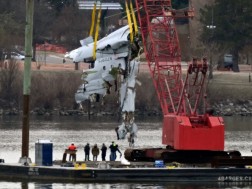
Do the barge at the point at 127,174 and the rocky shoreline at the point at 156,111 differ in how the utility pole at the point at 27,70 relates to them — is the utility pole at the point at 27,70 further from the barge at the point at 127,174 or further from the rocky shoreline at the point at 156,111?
the rocky shoreline at the point at 156,111

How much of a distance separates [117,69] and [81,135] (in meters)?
34.5

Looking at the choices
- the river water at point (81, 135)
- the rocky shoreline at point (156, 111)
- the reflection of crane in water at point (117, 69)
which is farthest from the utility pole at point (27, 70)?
the rocky shoreline at point (156, 111)

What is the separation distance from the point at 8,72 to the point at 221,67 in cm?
2828

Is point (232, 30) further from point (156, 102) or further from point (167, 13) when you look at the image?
point (167, 13)

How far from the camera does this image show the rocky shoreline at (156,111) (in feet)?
511

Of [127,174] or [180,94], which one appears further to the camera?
[180,94]

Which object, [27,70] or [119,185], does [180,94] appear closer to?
[27,70]

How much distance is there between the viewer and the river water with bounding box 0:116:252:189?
7888 centimetres

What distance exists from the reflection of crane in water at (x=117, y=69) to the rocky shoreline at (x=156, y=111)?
64330mm

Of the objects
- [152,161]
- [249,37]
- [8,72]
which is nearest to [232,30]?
[249,37]

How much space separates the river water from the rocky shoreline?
450cm

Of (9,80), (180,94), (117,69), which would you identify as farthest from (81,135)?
(9,80)

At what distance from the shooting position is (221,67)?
17962 centimetres

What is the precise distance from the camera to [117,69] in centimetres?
8669
